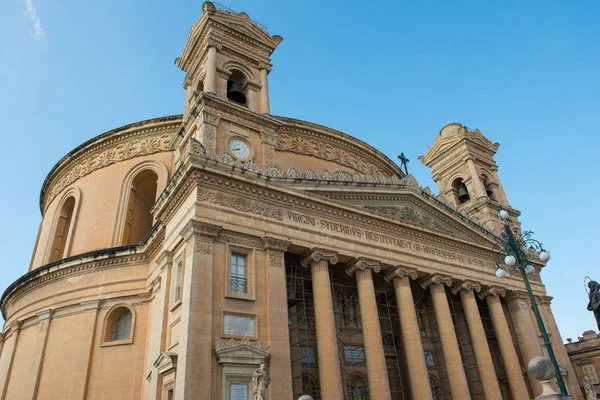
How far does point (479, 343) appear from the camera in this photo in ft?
64.6

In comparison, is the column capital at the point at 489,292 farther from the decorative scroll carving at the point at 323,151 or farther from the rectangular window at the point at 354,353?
the decorative scroll carving at the point at 323,151

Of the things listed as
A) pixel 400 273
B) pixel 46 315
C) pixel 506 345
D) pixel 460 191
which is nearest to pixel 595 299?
pixel 400 273

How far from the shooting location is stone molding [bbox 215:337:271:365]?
1303cm

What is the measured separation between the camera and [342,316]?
1981 cm

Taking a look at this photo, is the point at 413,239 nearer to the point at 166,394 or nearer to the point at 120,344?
the point at 166,394

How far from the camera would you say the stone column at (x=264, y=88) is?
68.9ft

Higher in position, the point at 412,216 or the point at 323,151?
the point at 323,151

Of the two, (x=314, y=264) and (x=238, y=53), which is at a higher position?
(x=238, y=53)

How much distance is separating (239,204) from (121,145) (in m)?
12.6

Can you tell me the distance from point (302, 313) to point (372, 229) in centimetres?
440

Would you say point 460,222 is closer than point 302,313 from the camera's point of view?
No

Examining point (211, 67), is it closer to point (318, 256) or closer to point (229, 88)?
point (229, 88)

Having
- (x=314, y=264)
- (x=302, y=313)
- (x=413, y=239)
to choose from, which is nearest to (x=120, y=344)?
(x=302, y=313)

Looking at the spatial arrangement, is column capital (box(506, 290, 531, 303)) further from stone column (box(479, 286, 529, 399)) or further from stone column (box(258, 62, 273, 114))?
stone column (box(258, 62, 273, 114))
